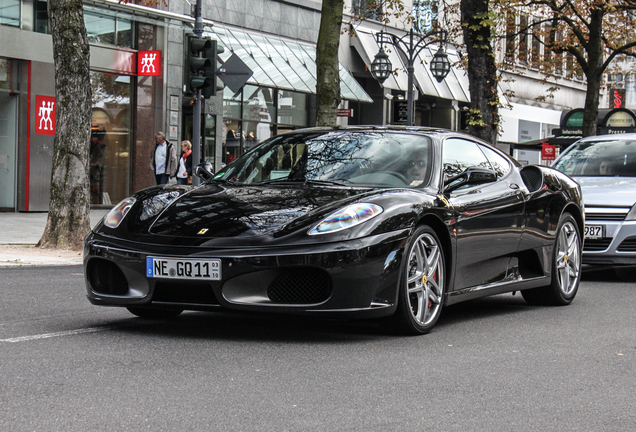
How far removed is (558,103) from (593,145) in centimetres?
4000

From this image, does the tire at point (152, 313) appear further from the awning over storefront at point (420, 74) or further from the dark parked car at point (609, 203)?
the awning over storefront at point (420, 74)

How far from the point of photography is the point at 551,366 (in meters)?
5.18

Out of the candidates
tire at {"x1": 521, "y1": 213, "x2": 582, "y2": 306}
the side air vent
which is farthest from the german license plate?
the side air vent

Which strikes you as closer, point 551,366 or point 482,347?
point 551,366

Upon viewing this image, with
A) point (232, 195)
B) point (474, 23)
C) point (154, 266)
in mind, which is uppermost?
point (474, 23)

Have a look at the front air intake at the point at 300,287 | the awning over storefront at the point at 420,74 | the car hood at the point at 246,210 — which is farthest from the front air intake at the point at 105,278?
the awning over storefront at the point at 420,74

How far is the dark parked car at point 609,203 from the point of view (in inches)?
403

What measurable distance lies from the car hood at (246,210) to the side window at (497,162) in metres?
1.79

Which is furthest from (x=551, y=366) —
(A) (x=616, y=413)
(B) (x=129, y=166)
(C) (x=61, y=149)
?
(B) (x=129, y=166)

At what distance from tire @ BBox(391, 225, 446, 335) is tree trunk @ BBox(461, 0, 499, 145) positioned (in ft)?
49.3

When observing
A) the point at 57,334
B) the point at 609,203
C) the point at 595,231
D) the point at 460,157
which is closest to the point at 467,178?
the point at 460,157

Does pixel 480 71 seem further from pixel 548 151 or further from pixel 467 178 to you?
pixel 467 178

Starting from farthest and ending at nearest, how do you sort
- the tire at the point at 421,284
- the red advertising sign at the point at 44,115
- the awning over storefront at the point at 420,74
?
the awning over storefront at the point at 420,74 < the red advertising sign at the point at 44,115 < the tire at the point at 421,284

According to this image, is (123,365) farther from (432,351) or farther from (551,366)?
(551,366)
